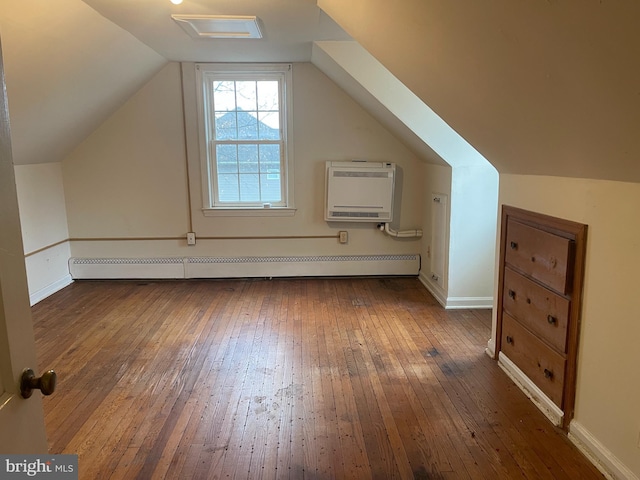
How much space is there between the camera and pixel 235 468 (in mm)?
1853

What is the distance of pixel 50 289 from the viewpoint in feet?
14.1

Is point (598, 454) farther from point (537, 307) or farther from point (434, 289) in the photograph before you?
point (434, 289)

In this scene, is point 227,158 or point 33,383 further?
point 227,158

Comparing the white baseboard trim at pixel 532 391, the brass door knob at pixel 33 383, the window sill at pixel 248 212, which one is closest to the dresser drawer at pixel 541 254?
the white baseboard trim at pixel 532 391

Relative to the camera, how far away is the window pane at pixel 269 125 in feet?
15.0

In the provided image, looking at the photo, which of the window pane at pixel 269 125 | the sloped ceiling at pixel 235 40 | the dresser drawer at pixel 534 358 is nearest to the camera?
the dresser drawer at pixel 534 358

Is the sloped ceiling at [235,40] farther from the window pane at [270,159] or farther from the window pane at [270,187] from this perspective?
the window pane at [270,187]

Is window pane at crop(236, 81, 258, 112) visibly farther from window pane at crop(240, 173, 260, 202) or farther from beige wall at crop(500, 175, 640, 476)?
beige wall at crop(500, 175, 640, 476)

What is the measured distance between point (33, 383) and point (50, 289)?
13.3 ft

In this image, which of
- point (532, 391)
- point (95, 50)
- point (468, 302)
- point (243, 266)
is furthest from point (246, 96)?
point (532, 391)

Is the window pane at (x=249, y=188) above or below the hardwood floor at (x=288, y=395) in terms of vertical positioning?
above

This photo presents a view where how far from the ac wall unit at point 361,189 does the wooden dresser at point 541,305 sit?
1.88 metres

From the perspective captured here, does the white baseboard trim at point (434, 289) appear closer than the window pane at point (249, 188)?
Yes

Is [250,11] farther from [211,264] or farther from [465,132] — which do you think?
[211,264]
